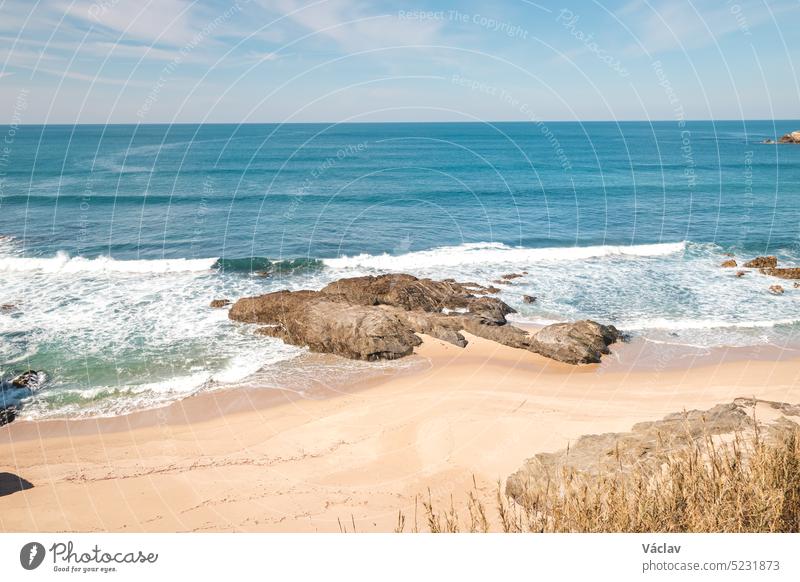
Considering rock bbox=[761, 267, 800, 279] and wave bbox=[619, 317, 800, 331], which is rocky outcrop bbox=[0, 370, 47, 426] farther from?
rock bbox=[761, 267, 800, 279]

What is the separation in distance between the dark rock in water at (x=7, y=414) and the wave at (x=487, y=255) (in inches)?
618

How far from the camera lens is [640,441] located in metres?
9.47

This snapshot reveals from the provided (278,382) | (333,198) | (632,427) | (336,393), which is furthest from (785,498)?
(333,198)

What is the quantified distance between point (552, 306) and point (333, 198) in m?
27.6

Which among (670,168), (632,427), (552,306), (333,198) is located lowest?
(632,427)

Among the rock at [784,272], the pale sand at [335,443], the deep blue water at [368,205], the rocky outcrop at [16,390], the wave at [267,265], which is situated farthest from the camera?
the deep blue water at [368,205]

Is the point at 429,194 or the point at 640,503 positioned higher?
the point at 429,194

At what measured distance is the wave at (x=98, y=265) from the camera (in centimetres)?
2516

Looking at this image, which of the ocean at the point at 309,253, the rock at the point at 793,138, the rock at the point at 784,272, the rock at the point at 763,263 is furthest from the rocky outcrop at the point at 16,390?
the rock at the point at 793,138

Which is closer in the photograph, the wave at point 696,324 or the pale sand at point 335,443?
the pale sand at point 335,443

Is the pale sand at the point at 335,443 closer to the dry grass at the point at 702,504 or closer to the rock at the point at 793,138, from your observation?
the dry grass at the point at 702,504

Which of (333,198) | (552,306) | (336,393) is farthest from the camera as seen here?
(333,198)
